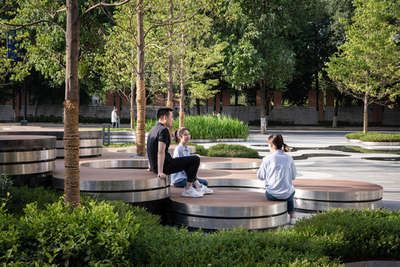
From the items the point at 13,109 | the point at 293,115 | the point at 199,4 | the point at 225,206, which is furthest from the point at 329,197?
the point at 13,109

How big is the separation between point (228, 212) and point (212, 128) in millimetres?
19340

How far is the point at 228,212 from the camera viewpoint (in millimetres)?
7020

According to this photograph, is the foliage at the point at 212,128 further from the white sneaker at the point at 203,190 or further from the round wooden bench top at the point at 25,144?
the round wooden bench top at the point at 25,144

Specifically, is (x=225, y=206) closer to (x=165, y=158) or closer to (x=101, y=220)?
(x=165, y=158)

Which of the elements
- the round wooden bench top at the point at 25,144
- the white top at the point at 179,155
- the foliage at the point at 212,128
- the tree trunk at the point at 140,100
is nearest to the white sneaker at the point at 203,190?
the white top at the point at 179,155

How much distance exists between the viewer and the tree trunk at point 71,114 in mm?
5465

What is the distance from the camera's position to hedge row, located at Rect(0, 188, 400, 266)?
4082mm

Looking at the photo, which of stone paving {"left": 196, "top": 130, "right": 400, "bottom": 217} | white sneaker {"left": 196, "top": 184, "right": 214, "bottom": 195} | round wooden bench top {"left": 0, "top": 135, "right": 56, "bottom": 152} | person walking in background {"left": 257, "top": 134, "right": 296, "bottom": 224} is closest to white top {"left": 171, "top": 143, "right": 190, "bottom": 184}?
white sneaker {"left": 196, "top": 184, "right": 214, "bottom": 195}

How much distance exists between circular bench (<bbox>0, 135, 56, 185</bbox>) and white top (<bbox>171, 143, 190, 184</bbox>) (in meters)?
2.33

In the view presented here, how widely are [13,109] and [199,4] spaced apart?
49679mm

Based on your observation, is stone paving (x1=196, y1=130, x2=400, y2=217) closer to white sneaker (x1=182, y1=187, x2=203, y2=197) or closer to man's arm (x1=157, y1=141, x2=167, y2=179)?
white sneaker (x1=182, y1=187, x2=203, y2=197)

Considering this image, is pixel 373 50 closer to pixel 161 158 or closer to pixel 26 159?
pixel 161 158

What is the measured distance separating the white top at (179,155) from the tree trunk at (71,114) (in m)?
3.35

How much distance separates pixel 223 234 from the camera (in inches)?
199
